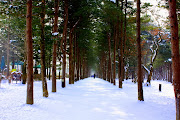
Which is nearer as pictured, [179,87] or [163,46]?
[179,87]

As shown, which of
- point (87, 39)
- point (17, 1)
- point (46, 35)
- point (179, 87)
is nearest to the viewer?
point (179, 87)

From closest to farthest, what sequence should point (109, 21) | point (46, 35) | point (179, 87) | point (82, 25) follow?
1. point (179, 87)
2. point (46, 35)
3. point (82, 25)
4. point (109, 21)

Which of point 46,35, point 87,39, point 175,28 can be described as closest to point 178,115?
point 175,28

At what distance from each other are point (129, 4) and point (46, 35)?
12920 mm

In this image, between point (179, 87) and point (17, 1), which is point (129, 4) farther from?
point (179, 87)

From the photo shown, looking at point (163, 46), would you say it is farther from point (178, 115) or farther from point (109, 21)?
point (178, 115)

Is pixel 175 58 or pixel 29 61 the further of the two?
pixel 29 61

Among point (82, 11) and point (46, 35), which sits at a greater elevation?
point (82, 11)

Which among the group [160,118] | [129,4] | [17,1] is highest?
[129,4]

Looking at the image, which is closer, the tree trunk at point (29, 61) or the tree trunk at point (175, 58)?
the tree trunk at point (175, 58)

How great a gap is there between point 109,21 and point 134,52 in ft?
42.6

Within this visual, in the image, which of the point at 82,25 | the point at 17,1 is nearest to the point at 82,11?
the point at 82,25

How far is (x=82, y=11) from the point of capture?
68.2 feet

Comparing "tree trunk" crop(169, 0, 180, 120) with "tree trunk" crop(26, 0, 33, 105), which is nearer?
"tree trunk" crop(169, 0, 180, 120)
